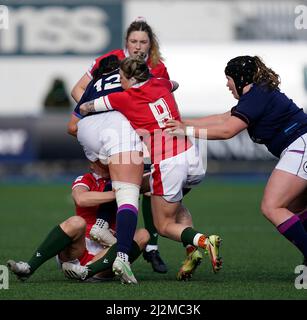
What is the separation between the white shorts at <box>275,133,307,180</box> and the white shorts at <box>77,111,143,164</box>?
100 centimetres

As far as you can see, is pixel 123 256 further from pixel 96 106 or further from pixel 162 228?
pixel 96 106

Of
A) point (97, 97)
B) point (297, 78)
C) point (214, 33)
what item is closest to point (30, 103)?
point (214, 33)

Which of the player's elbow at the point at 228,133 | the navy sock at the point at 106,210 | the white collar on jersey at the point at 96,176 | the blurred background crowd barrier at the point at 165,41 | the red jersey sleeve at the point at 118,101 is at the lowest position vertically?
the blurred background crowd barrier at the point at 165,41

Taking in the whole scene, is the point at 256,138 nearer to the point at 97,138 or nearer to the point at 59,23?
the point at 97,138

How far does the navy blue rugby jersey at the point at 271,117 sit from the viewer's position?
638 centimetres

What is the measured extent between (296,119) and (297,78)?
58.6ft

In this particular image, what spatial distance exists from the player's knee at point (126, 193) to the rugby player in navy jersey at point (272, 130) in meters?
0.48

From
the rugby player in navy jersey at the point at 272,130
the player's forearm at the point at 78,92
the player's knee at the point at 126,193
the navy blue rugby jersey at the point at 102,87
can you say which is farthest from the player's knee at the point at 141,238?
the player's forearm at the point at 78,92

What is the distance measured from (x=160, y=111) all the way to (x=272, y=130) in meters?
0.79

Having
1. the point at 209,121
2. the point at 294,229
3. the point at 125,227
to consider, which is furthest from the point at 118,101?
the point at 294,229

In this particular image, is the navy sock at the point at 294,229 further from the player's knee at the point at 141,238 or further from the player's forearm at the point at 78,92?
the player's forearm at the point at 78,92

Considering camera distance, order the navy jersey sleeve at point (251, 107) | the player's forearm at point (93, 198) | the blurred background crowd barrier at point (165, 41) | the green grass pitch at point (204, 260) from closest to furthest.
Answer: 1. the green grass pitch at point (204, 260)
2. the navy jersey sleeve at point (251, 107)
3. the player's forearm at point (93, 198)
4. the blurred background crowd barrier at point (165, 41)

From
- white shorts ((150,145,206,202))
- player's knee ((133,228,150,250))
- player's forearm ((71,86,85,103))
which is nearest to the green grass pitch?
player's knee ((133,228,150,250))

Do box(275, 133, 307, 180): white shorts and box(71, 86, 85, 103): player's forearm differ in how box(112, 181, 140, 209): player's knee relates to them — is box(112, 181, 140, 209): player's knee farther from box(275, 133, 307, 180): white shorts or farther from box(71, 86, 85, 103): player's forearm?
box(71, 86, 85, 103): player's forearm
